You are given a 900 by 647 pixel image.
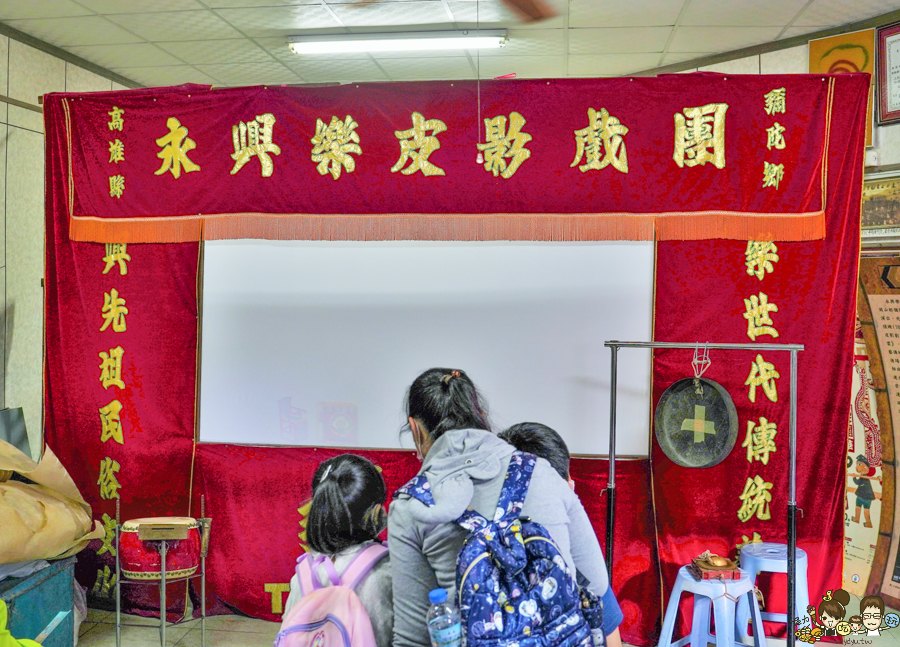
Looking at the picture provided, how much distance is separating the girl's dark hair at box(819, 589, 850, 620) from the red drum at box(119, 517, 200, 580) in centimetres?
251

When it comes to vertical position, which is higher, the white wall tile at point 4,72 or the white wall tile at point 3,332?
the white wall tile at point 4,72

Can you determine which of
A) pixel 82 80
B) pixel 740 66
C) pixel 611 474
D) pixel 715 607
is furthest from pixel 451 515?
pixel 82 80

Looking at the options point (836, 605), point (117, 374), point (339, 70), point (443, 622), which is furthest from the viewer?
point (339, 70)

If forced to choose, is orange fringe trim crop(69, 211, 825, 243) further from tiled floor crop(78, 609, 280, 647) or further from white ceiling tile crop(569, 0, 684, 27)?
tiled floor crop(78, 609, 280, 647)

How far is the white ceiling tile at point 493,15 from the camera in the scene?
377 centimetres

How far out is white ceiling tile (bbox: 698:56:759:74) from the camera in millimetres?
4309

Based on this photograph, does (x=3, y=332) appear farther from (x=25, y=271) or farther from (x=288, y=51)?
(x=288, y=51)

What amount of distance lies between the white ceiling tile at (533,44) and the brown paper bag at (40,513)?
10.4 feet

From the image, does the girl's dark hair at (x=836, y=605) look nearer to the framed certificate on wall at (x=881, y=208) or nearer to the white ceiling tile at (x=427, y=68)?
the framed certificate on wall at (x=881, y=208)

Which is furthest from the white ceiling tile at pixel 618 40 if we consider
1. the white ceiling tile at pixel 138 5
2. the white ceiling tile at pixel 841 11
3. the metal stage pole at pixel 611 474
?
the metal stage pole at pixel 611 474

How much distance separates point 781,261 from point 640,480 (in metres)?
1.06

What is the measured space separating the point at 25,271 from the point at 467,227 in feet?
8.61

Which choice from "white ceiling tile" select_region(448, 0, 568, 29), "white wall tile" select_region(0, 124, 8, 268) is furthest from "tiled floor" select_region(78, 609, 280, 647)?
"white ceiling tile" select_region(448, 0, 568, 29)

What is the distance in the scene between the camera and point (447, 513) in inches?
55.4
